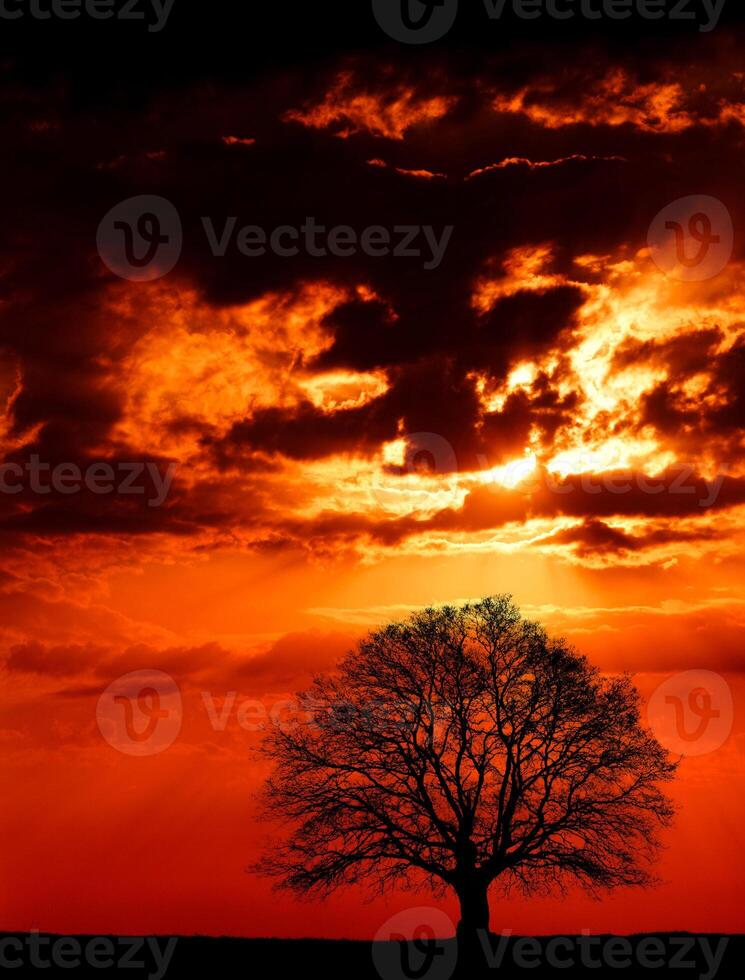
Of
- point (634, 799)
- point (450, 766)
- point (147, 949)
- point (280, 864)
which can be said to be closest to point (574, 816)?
point (634, 799)

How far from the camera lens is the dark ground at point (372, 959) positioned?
3062 cm

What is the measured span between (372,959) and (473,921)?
355 centimetres

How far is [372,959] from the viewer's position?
107ft

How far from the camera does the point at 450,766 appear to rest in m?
36.1

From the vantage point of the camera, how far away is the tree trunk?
32844 mm

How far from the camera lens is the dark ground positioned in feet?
100

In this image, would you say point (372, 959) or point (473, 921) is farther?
point (473, 921)

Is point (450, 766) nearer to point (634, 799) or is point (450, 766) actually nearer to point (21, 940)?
point (634, 799)

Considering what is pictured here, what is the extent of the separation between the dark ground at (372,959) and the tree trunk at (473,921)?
1.23ft

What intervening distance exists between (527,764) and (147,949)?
13.3 meters

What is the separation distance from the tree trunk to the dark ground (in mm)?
375

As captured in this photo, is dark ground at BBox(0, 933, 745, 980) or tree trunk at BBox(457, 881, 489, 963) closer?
dark ground at BBox(0, 933, 745, 980)

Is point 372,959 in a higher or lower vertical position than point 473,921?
lower

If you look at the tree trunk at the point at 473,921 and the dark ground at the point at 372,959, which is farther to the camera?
the tree trunk at the point at 473,921
